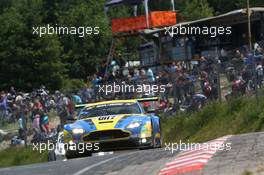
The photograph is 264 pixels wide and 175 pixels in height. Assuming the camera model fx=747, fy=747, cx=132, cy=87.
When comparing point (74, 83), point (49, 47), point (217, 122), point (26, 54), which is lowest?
point (217, 122)

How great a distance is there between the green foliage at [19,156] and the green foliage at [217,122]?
453cm

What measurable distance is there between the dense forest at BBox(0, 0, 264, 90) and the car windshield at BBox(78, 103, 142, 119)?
108 ft

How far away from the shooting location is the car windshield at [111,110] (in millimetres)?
17062

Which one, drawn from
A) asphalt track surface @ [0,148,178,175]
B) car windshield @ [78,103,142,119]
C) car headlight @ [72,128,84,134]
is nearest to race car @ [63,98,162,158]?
car headlight @ [72,128,84,134]

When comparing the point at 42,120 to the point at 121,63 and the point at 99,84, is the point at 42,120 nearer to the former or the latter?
the point at 99,84

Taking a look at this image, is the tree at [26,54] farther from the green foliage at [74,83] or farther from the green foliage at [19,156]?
the green foliage at [19,156]

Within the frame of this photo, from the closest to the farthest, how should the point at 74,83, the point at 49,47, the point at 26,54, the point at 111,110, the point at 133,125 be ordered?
the point at 133,125 < the point at 111,110 < the point at 26,54 < the point at 49,47 < the point at 74,83

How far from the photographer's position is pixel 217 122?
2147 cm

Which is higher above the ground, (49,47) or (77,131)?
(49,47)

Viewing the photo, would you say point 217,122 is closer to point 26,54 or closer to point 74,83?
point 26,54

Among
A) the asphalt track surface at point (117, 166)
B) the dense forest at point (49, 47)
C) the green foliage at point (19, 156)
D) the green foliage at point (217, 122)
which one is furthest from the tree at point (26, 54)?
the asphalt track surface at point (117, 166)

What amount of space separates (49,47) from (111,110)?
33857mm

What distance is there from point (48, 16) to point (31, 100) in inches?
1450

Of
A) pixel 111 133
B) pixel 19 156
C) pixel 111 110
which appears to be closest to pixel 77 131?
pixel 111 133
